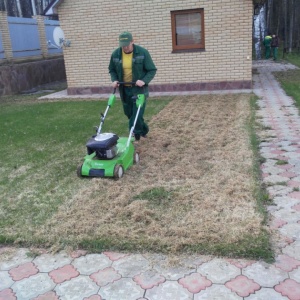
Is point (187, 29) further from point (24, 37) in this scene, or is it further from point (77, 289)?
point (77, 289)

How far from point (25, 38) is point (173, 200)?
13818mm

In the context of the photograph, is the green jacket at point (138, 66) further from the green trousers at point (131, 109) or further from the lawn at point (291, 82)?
the lawn at point (291, 82)

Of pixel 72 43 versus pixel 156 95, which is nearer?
pixel 156 95

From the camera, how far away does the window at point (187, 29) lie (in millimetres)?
10594

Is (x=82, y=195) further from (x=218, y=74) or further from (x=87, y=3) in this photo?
(x=87, y=3)

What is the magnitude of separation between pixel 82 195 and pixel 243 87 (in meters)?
7.63

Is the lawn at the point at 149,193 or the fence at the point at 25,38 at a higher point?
the fence at the point at 25,38

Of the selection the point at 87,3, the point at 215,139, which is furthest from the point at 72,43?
the point at 215,139

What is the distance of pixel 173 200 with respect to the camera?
13.0 feet

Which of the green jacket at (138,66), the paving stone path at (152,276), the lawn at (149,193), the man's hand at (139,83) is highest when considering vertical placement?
the green jacket at (138,66)

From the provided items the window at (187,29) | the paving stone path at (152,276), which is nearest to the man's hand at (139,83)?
the paving stone path at (152,276)

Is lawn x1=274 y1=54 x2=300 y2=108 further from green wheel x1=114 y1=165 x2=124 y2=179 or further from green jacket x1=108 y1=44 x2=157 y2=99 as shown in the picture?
green wheel x1=114 y1=165 x2=124 y2=179

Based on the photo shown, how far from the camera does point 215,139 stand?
20.1ft

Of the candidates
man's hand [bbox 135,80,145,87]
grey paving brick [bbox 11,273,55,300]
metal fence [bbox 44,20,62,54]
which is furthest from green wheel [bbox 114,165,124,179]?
metal fence [bbox 44,20,62,54]
